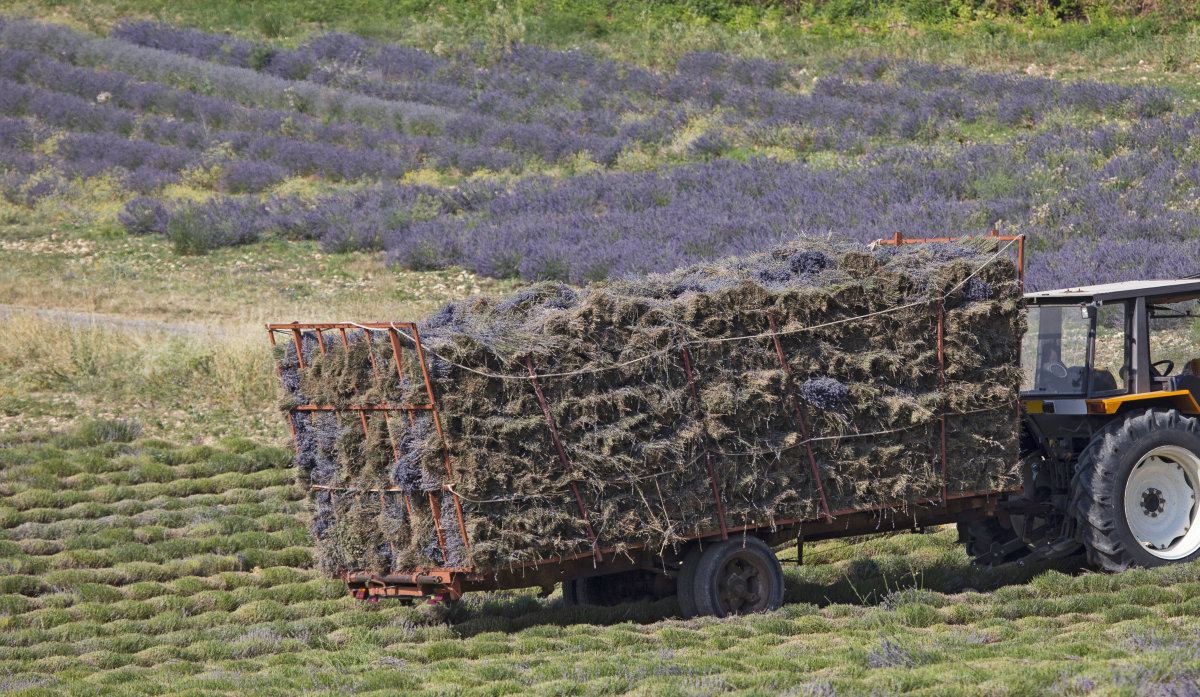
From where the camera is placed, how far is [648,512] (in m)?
7.73

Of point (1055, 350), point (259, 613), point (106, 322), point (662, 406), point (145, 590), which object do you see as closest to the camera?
point (662, 406)

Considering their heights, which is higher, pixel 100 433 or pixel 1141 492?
pixel 100 433

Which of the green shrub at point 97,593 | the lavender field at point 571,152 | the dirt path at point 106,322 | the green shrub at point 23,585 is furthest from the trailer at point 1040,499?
the dirt path at point 106,322

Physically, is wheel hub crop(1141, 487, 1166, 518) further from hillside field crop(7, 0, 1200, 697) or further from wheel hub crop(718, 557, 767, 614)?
wheel hub crop(718, 557, 767, 614)

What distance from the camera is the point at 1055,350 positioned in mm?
9227

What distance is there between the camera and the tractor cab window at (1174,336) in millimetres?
9273

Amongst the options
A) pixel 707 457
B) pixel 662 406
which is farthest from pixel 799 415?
pixel 662 406

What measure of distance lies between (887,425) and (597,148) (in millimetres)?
18343

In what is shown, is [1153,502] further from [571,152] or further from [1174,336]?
[571,152]

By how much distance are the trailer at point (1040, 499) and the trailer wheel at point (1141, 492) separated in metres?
0.01

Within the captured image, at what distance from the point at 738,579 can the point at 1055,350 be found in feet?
11.0

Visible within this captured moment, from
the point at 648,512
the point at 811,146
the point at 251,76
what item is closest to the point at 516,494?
the point at 648,512

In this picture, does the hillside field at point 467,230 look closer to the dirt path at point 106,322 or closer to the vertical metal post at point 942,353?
the dirt path at point 106,322

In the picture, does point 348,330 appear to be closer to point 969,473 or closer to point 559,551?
point 559,551
